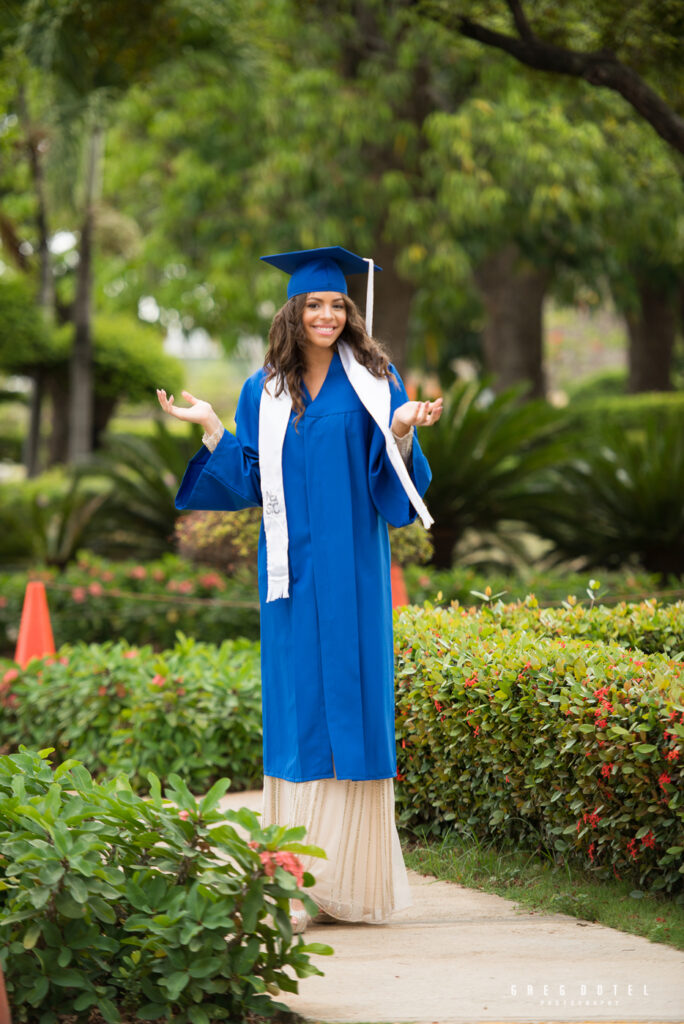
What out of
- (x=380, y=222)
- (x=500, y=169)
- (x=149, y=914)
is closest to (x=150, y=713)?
(x=149, y=914)

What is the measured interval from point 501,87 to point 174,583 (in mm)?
7726

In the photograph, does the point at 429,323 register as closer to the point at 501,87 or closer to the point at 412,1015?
the point at 501,87

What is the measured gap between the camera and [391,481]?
3826 millimetres

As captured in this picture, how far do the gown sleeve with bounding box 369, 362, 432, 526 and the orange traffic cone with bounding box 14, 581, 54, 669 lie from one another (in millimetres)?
3699

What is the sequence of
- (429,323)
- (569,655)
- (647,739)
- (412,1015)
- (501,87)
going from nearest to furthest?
(412,1015) → (647,739) → (569,655) → (501,87) → (429,323)

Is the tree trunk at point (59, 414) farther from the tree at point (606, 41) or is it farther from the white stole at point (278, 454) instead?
the white stole at point (278, 454)

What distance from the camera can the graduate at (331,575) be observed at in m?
3.74

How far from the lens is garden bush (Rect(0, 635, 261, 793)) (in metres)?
5.59

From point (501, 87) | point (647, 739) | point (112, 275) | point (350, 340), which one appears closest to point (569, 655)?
point (647, 739)

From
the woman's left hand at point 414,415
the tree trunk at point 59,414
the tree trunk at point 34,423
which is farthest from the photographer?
the tree trunk at point 59,414

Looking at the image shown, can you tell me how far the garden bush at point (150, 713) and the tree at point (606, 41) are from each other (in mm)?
4017

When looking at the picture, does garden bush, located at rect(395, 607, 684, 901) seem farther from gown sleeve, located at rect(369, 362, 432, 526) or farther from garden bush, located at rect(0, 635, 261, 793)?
garden bush, located at rect(0, 635, 261, 793)

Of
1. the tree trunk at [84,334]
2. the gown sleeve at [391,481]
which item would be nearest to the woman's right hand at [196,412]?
the gown sleeve at [391,481]

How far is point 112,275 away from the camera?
2405 cm
